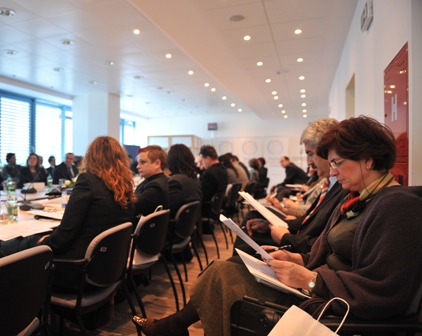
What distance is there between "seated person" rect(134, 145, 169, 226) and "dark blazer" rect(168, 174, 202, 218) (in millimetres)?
243

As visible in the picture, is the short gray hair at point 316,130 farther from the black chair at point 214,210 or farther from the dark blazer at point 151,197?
the black chair at point 214,210

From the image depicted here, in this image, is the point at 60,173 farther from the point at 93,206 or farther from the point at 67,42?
the point at 93,206

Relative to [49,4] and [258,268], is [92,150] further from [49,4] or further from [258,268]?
[49,4]

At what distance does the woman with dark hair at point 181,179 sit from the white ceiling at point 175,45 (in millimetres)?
1973

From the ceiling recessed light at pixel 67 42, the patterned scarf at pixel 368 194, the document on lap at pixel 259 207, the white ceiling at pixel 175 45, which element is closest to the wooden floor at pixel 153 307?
the document on lap at pixel 259 207

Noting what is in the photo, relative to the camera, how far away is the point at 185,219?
8.47 ft

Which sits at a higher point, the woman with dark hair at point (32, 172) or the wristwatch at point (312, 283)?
the woman with dark hair at point (32, 172)

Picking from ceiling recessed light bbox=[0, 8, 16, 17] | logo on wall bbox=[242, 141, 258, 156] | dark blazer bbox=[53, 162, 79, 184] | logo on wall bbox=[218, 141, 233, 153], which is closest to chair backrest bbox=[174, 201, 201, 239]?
ceiling recessed light bbox=[0, 8, 16, 17]

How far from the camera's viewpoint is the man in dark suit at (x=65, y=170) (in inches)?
229

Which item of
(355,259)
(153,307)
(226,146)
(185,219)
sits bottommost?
(153,307)

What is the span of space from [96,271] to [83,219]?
0.30 meters

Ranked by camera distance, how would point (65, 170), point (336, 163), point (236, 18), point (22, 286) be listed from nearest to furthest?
point (22, 286) < point (336, 163) < point (236, 18) < point (65, 170)


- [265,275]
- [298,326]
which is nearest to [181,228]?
[265,275]

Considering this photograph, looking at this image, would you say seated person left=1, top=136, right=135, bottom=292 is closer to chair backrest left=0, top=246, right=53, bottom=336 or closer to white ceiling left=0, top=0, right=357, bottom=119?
chair backrest left=0, top=246, right=53, bottom=336
